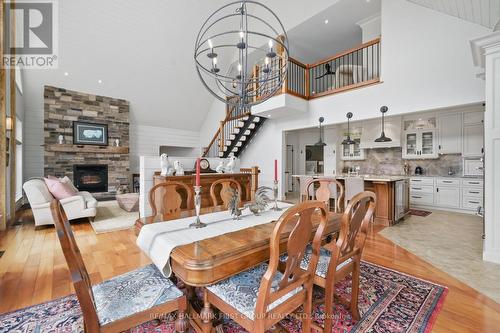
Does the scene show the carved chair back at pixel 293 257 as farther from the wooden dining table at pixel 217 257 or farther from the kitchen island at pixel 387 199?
the kitchen island at pixel 387 199

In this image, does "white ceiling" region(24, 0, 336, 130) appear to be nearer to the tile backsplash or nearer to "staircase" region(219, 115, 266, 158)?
"staircase" region(219, 115, 266, 158)

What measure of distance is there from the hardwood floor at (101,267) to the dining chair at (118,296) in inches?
48.3

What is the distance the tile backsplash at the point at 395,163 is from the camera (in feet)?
18.1

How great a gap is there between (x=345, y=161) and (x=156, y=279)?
22.7 feet

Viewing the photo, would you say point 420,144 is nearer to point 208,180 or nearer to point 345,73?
point 345,73

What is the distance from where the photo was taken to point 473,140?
5.05 metres

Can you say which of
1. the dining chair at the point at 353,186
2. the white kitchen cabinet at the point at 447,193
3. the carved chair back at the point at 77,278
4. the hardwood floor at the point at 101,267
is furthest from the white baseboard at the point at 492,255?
the carved chair back at the point at 77,278

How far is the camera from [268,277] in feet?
3.23

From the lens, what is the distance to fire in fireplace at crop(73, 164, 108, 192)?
251 inches

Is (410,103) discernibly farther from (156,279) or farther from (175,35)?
(175,35)

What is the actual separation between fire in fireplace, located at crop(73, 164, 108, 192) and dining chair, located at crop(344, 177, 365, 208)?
6810 millimetres

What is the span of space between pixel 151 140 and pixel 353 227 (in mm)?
7903

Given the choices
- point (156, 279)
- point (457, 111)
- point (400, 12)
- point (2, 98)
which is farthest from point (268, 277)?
point (457, 111)

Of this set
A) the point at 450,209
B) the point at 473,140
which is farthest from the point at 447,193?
the point at 473,140
